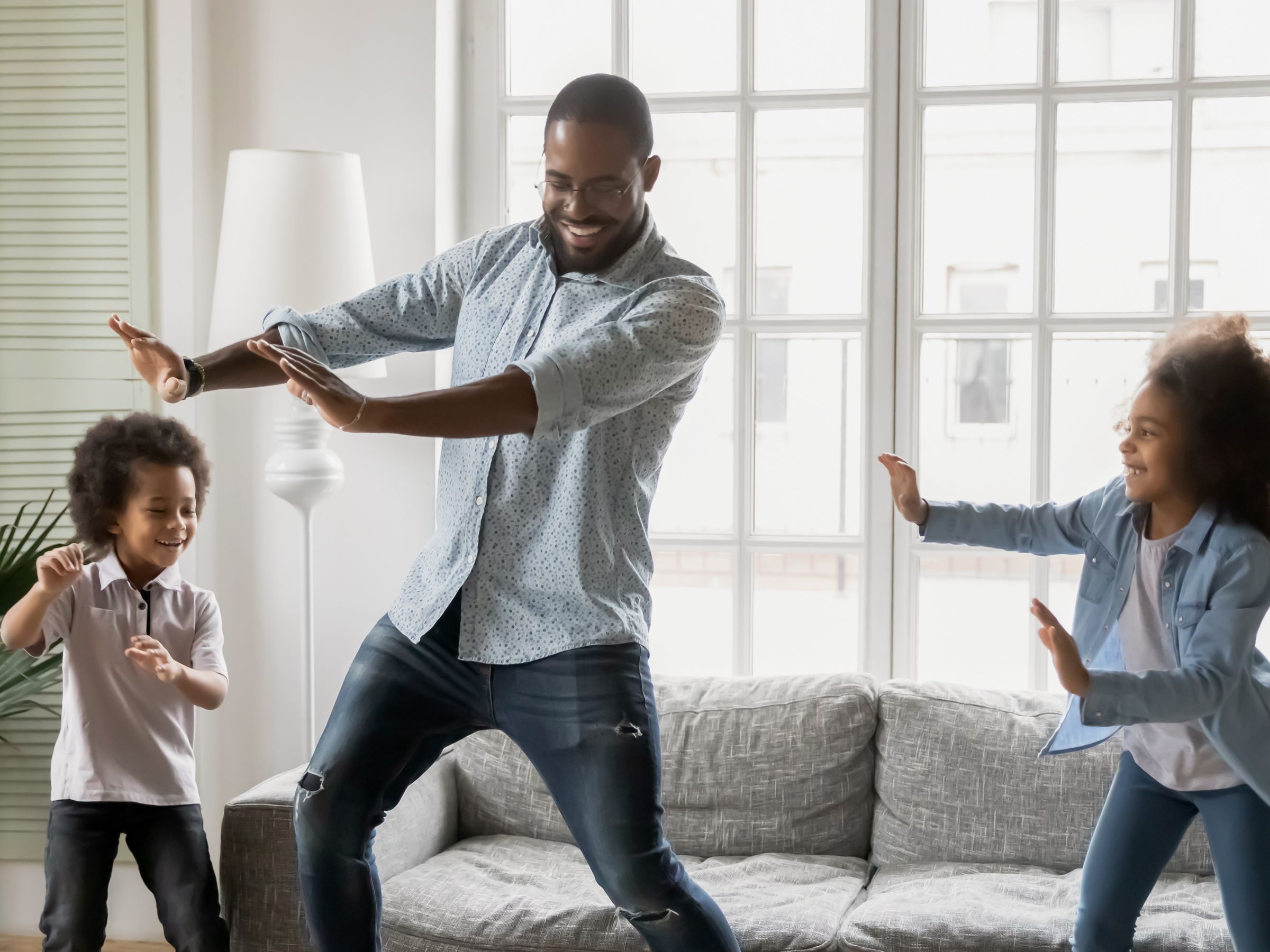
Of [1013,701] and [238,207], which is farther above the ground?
[238,207]

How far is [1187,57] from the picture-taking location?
2695 millimetres

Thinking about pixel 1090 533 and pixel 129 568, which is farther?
pixel 129 568

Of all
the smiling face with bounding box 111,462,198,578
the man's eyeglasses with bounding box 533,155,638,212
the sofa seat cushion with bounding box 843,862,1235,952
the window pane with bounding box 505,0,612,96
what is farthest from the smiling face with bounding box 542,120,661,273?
the window pane with bounding box 505,0,612,96

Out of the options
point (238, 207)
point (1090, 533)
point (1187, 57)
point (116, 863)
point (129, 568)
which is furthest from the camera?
point (116, 863)

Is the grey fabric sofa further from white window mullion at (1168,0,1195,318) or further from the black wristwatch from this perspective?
white window mullion at (1168,0,1195,318)

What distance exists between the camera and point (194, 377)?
164 cm

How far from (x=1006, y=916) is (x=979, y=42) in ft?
6.21

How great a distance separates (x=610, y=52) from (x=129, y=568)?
1621 mm

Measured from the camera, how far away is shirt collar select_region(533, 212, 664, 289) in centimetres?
165

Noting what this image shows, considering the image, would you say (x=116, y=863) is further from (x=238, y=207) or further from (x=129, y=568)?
(x=238, y=207)

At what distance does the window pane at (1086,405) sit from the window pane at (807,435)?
452 mm

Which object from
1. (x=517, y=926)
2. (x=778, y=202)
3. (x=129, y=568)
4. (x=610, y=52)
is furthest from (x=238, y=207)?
(x=517, y=926)

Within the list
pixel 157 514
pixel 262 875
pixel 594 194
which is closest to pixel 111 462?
pixel 157 514

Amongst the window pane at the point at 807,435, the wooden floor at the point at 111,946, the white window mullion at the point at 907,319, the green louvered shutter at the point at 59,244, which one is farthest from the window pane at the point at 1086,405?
the wooden floor at the point at 111,946
